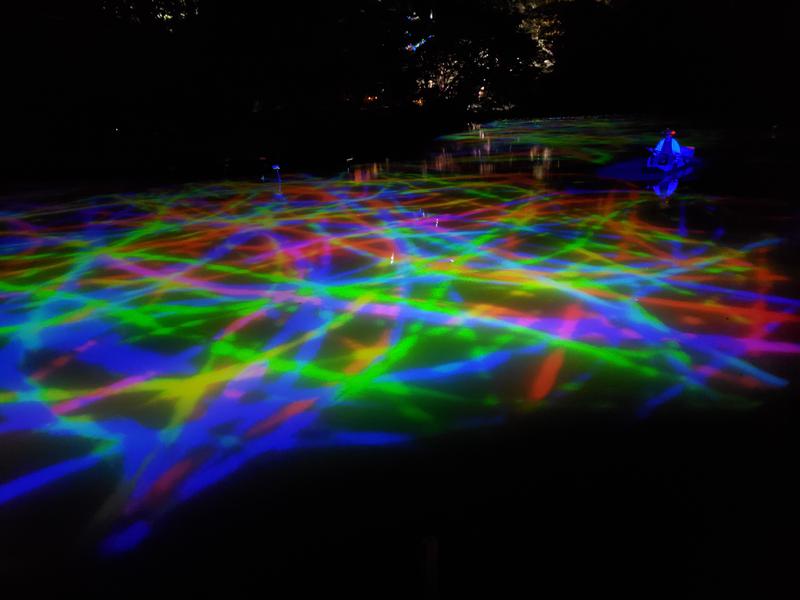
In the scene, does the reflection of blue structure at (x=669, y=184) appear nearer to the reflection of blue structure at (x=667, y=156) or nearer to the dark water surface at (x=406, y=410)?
the reflection of blue structure at (x=667, y=156)

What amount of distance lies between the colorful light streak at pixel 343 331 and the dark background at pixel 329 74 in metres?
3.73

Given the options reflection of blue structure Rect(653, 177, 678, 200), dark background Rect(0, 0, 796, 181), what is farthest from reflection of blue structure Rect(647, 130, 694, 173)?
dark background Rect(0, 0, 796, 181)

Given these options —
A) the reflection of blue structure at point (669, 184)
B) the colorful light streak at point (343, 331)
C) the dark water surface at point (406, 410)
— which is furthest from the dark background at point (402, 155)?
the reflection of blue structure at point (669, 184)

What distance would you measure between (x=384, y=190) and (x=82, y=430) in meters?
4.01

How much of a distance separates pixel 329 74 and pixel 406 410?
1048 centimetres

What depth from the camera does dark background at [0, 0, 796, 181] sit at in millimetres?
7625

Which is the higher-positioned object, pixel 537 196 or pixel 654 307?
pixel 537 196

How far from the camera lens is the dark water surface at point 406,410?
1.17m

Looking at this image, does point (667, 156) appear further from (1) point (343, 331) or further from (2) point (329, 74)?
(2) point (329, 74)

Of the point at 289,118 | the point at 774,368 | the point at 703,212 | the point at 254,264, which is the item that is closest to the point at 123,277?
the point at 254,264

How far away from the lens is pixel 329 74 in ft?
35.5

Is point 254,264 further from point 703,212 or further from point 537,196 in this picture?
point 703,212

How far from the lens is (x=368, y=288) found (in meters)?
2.75

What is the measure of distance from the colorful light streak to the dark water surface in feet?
0.04
